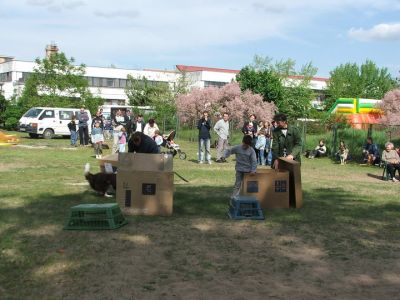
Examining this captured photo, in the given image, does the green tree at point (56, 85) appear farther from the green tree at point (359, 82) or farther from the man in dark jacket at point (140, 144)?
the green tree at point (359, 82)

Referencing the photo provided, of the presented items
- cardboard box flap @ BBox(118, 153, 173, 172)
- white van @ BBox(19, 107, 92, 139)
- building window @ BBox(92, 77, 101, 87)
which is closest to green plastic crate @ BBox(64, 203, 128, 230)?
cardboard box flap @ BBox(118, 153, 173, 172)

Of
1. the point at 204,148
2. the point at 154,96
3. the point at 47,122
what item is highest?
the point at 154,96

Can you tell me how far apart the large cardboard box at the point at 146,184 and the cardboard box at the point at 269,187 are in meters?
1.59

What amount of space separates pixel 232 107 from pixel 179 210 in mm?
30367

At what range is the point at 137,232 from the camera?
25.2 ft

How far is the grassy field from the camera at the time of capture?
538 centimetres

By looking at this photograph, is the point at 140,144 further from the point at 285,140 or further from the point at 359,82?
the point at 359,82

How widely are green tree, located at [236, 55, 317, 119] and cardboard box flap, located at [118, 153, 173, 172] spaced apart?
33.1 meters

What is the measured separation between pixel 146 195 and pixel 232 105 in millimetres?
31059

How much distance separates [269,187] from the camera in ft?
32.2

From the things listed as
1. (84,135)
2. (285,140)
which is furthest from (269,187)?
(84,135)

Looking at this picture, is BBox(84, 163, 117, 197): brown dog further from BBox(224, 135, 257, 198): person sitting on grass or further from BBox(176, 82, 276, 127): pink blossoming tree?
BBox(176, 82, 276, 127): pink blossoming tree

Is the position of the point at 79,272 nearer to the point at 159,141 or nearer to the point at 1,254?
the point at 1,254

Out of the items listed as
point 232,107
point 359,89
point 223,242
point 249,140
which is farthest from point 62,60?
point 359,89
